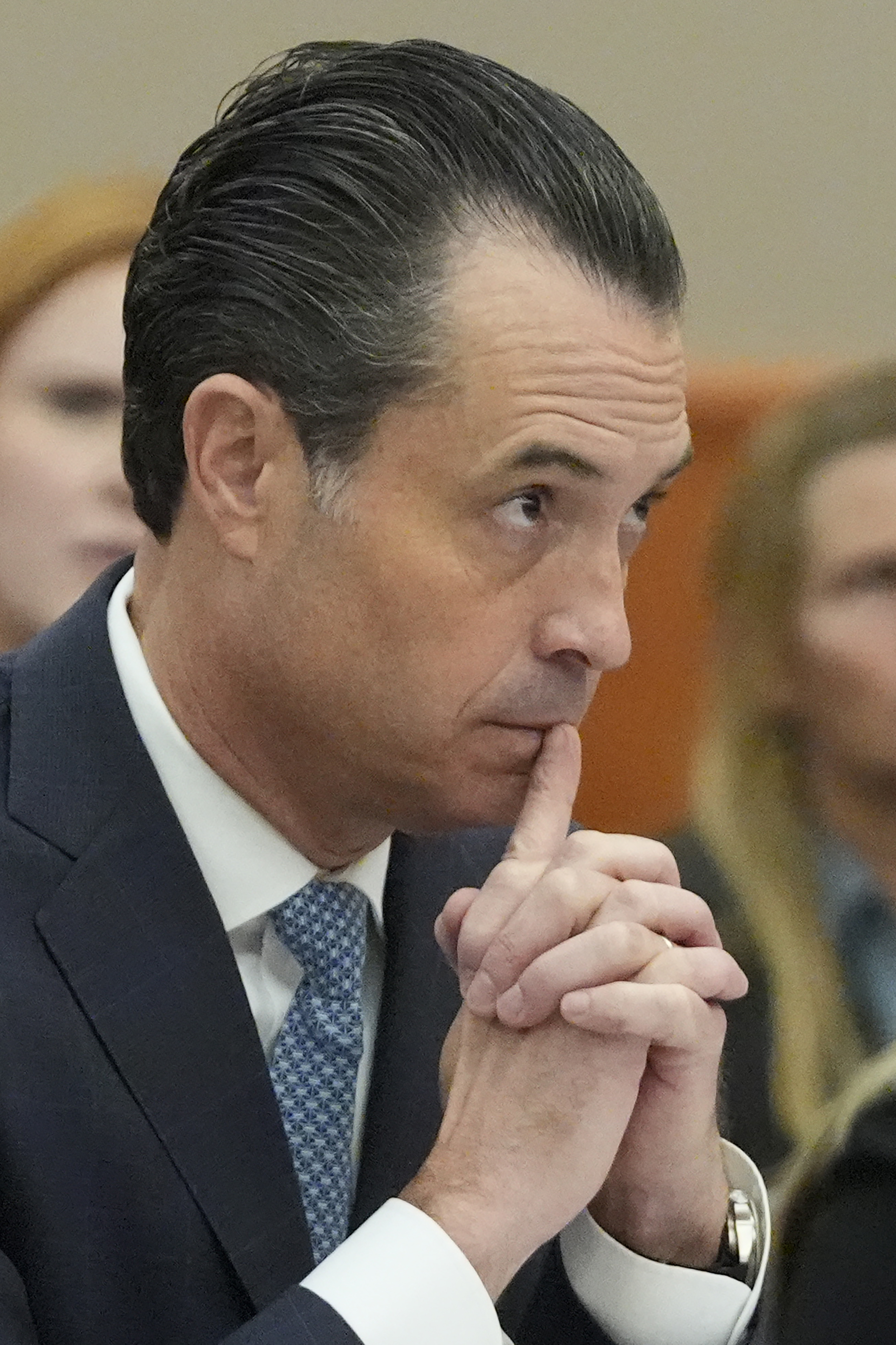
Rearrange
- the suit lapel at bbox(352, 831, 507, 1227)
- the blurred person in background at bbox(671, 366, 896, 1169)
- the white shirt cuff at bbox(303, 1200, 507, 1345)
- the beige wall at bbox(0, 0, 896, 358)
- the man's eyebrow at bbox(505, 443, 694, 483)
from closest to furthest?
1. the white shirt cuff at bbox(303, 1200, 507, 1345)
2. the man's eyebrow at bbox(505, 443, 694, 483)
3. the suit lapel at bbox(352, 831, 507, 1227)
4. the blurred person in background at bbox(671, 366, 896, 1169)
5. the beige wall at bbox(0, 0, 896, 358)

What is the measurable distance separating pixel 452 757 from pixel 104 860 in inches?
8.2

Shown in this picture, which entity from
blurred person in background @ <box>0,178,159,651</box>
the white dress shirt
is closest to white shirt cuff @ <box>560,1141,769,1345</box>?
the white dress shirt

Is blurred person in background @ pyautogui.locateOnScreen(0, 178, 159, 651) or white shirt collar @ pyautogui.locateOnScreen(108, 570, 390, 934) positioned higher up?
blurred person in background @ pyautogui.locateOnScreen(0, 178, 159, 651)

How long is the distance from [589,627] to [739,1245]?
40 centimetres

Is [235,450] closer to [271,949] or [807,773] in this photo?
[271,949]

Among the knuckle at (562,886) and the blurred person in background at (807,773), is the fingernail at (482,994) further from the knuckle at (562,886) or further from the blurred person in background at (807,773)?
the blurred person in background at (807,773)

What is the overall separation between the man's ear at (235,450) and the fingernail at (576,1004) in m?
0.32

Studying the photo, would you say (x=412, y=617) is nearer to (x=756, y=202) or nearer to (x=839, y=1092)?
(x=839, y=1092)

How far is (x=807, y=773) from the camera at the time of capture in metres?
1.74

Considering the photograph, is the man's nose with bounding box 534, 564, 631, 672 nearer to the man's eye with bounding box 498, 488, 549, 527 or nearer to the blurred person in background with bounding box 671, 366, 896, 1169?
the man's eye with bounding box 498, 488, 549, 527

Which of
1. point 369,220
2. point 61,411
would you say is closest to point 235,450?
point 369,220

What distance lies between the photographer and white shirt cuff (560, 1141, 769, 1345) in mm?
1070

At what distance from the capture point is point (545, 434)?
100 centimetres

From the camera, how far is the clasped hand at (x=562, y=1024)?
3.10 feet
